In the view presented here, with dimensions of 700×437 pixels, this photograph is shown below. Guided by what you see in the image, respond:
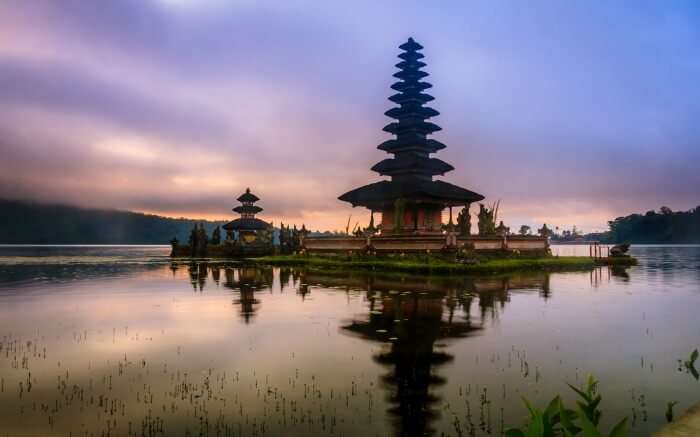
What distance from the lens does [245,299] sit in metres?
23.1

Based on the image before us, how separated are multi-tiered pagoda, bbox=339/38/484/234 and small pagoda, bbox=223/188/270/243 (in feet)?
105

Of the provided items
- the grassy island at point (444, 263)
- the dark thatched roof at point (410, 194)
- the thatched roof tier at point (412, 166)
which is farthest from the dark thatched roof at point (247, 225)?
the thatched roof tier at point (412, 166)

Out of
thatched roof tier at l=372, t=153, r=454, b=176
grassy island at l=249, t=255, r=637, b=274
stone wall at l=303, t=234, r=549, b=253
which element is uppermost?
thatched roof tier at l=372, t=153, r=454, b=176

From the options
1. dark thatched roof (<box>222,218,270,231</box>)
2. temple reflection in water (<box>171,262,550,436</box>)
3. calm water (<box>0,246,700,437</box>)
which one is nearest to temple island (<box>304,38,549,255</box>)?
temple reflection in water (<box>171,262,550,436</box>)

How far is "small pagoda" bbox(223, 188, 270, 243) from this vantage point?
82.6 m

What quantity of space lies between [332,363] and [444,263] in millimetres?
24902

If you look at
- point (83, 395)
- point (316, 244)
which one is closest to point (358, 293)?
point (83, 395)

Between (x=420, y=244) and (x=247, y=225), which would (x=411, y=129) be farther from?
(x=247, y=225)

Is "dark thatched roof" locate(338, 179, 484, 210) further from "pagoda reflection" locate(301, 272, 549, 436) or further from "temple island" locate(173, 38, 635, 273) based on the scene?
"pagoda reflection" locate(301, 272, 549, 436)

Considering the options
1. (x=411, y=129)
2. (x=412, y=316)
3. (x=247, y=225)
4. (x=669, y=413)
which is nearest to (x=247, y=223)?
(x=247, y=225)

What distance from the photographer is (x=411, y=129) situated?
55312 millimetres

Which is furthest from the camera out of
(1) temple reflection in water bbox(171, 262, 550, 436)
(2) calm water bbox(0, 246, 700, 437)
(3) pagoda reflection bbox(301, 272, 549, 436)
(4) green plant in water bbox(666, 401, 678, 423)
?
(1) temple reflection in water bbox(171, 262, 550, 436)

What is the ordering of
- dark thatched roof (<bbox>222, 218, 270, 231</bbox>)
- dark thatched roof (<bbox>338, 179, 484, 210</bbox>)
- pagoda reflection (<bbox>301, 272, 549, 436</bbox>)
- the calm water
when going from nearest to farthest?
the calm water, pagoda reflection (<bbox>301, 272, 549, 436</bbox>), dark thatched roof (<bbox>338, 179, 484, 210</bbox>), dark thatched roof (<bbox>222, 218, 270, 231</bbox>)

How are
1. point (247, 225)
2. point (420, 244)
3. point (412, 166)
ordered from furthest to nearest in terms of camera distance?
point (247, 225), point (412, 166), point (420, 244)
